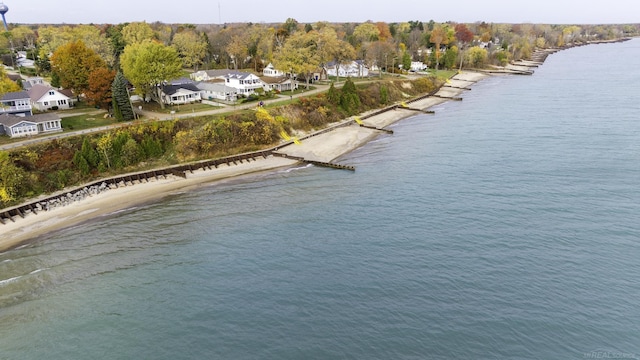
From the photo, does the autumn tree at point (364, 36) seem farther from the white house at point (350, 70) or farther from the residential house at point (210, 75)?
the residential house at point (210, 75)

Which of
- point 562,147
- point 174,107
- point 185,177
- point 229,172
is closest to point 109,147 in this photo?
point 185,177

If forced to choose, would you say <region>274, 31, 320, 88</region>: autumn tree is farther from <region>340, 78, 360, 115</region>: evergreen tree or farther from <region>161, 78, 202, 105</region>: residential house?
<region>161, 78, 202, 105</region>: residential house

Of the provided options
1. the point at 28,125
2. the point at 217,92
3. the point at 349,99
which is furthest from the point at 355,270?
the point at 217,92

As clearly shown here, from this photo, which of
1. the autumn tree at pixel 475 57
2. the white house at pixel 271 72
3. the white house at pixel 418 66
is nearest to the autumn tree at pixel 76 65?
the white house at pixel 271 72

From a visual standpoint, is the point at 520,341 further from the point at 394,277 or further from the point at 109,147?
the point at 109,147

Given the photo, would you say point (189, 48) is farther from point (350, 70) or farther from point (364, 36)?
point (364, 36)

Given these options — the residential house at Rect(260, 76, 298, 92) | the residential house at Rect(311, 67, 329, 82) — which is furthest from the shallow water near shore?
the residential house at Rect(311, 67, 329, 82)
